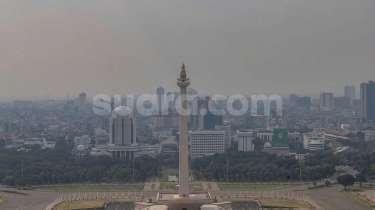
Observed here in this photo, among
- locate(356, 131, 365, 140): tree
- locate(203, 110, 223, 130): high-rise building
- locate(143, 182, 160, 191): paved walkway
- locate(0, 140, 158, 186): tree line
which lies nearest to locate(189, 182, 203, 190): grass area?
locate(143, 182, 160, 191): paved walkway

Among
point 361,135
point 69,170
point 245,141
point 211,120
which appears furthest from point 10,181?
point 361,135

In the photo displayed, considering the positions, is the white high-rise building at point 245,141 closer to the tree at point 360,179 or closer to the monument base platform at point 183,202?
the tree at point 360,179

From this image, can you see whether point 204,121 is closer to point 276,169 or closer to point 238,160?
point 238,160

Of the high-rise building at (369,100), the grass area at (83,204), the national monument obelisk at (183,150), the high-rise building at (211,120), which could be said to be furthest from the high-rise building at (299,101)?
the national monument obelisk at (183,150)

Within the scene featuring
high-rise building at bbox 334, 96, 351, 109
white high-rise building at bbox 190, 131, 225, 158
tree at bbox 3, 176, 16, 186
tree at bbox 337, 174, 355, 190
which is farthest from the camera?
high-rise building at bbox 334, 96, 351, 109

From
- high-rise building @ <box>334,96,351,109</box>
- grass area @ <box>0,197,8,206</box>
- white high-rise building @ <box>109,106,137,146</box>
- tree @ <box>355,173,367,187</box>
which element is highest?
high-rise building @ <box>334,96,351,109</box>

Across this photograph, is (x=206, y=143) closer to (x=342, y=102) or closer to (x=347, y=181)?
(x=347, y=181)

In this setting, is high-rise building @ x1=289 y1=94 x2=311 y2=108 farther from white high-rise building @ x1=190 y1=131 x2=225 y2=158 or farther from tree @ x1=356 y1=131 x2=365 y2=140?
white high-rise building @ x1=190 y1=131 x2=225 y2=158
